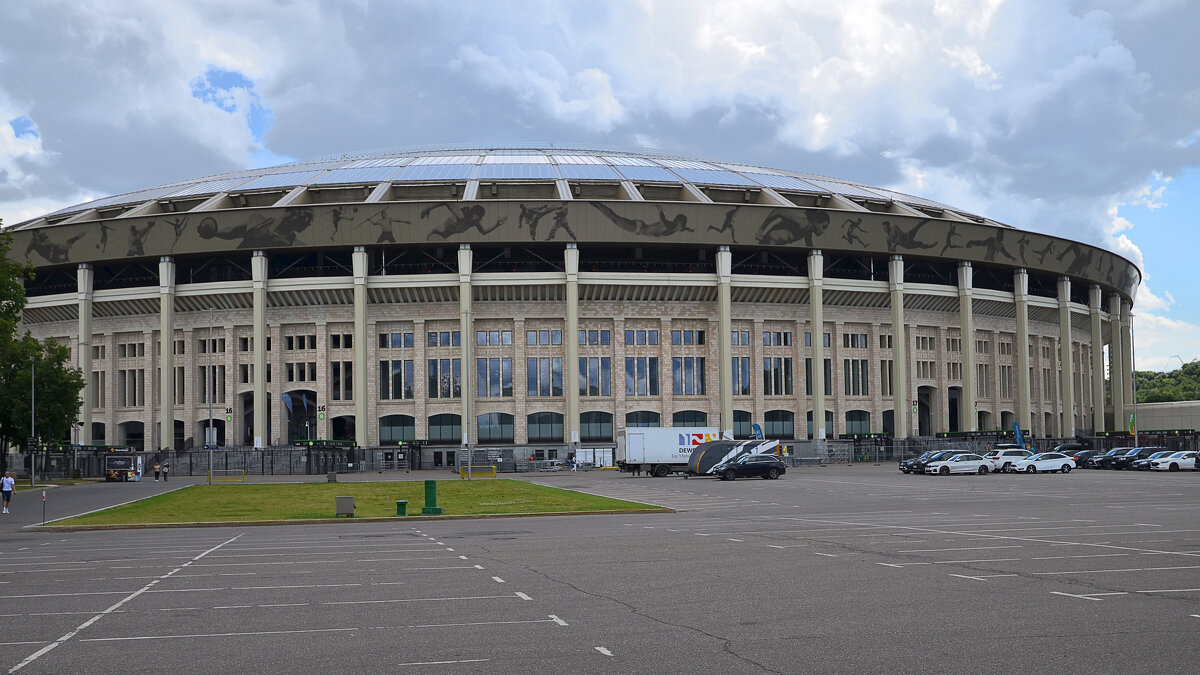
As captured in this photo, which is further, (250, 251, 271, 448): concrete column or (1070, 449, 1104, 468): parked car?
(250, 251, 271, 448): concrete column

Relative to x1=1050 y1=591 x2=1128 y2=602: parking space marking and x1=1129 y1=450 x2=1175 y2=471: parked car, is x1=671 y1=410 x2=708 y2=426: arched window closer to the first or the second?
x1=1129 y1=450 x2=1175 y2=471: parked car

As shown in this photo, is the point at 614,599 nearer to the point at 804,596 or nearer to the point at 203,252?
the point at 804,596

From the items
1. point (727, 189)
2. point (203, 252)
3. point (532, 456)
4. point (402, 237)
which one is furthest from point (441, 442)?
point (727, 189)

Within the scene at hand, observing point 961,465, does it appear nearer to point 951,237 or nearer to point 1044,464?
point 1044,464

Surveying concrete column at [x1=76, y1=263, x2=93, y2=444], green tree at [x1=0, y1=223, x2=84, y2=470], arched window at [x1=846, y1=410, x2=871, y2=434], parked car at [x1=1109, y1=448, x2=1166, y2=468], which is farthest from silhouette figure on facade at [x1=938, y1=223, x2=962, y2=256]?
concrete column at [x1=76, y1=263, x2=93, y2=444]

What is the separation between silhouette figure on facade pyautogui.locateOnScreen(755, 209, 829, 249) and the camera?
80312 mm

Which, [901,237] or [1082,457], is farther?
[901,237]

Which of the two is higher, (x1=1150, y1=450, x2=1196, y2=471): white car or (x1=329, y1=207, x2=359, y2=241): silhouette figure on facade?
(x1=329, y1=207, x2=359, y2=241): silhouette figure on facade

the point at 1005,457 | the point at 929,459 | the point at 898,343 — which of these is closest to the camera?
the point at 929,459

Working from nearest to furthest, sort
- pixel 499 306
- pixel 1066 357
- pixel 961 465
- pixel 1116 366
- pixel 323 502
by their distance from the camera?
pixel 323 502
pixel 961 465
pixel 499 306
pixel 1066 357
pixel 1116 366

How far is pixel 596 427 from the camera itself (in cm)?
8225

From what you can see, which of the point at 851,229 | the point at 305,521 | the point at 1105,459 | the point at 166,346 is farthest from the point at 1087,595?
the point at 166,346

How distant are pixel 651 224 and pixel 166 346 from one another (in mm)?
39259

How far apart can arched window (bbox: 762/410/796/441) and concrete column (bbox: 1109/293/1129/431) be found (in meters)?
43.6
